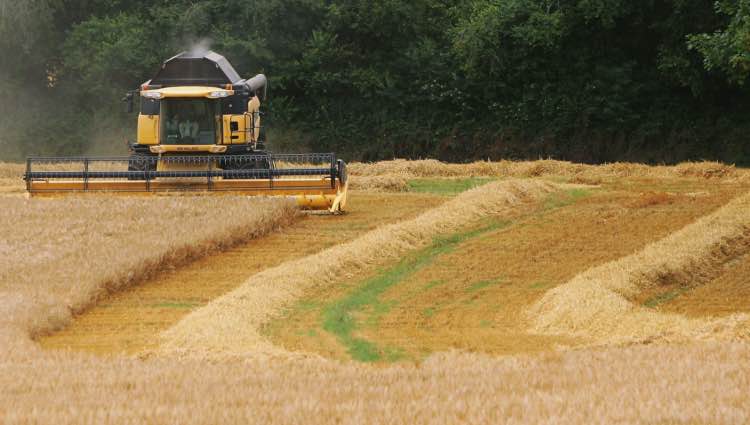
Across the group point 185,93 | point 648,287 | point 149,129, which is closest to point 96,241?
point 185,93

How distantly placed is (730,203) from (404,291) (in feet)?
29.6

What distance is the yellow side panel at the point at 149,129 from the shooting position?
26.0m

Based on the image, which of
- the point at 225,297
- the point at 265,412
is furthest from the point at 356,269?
the point at 265,412

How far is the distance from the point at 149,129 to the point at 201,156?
4.31 feet

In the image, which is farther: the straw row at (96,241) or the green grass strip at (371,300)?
the straw row at (96,241)

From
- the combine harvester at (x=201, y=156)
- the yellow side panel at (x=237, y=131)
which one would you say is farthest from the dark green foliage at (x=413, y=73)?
the yellow side panel at (x=237, y=131)

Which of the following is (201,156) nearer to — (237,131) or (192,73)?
(237,131)

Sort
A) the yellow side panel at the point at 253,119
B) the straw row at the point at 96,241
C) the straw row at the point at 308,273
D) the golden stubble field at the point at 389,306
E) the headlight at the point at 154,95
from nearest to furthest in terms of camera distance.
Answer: the golden stubble field at the point at 389,306 → the straw row at the point at 308,273 → the straw row at the point at 96,241 → the headlight at the point at 154,95 → the yellow side panel at the point at 253,119

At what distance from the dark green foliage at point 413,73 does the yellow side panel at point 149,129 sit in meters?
15.3

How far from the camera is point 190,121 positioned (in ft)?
85.3

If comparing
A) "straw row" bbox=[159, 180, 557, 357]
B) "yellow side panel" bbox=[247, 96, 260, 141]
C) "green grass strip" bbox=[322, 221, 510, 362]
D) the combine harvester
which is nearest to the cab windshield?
the combine harvester

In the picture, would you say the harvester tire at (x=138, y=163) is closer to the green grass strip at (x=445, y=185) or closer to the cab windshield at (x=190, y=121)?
the cab windshield at (x=190, y=121)

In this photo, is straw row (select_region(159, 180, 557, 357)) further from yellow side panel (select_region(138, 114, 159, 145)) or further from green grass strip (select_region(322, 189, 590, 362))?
yellow side panel (select_region(138, 114, 159, 145))

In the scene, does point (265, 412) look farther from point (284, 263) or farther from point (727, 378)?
point (284, 263)
